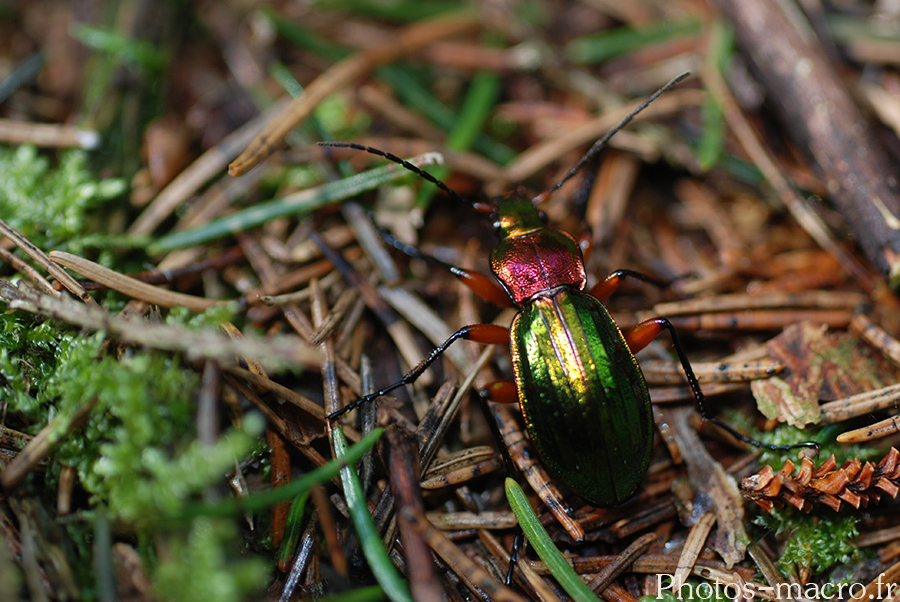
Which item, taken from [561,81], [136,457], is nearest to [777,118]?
[561,81]

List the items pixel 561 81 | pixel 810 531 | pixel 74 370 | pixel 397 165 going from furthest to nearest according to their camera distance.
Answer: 1. pixel 561 81
2. pixel 397 165
3. pixel 810 531
4. pixel 74 370

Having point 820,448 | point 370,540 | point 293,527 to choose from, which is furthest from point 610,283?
point 293,527

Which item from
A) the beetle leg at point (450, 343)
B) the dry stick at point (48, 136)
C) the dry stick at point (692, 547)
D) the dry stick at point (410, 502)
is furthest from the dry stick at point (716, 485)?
the dry stick at point (48, 136)

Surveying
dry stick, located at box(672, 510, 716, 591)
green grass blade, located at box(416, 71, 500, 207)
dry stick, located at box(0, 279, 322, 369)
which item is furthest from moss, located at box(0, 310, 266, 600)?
dry stick, located at box(672, 510, 716, 591)

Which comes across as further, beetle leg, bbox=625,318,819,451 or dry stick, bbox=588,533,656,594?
beetle leg, bbox=625,318,819,451

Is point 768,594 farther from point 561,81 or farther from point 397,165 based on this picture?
point 561,81

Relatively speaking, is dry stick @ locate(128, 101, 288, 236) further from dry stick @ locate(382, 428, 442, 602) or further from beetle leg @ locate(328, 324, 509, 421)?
dry stick @ locate(382, 428, 442, 602)
